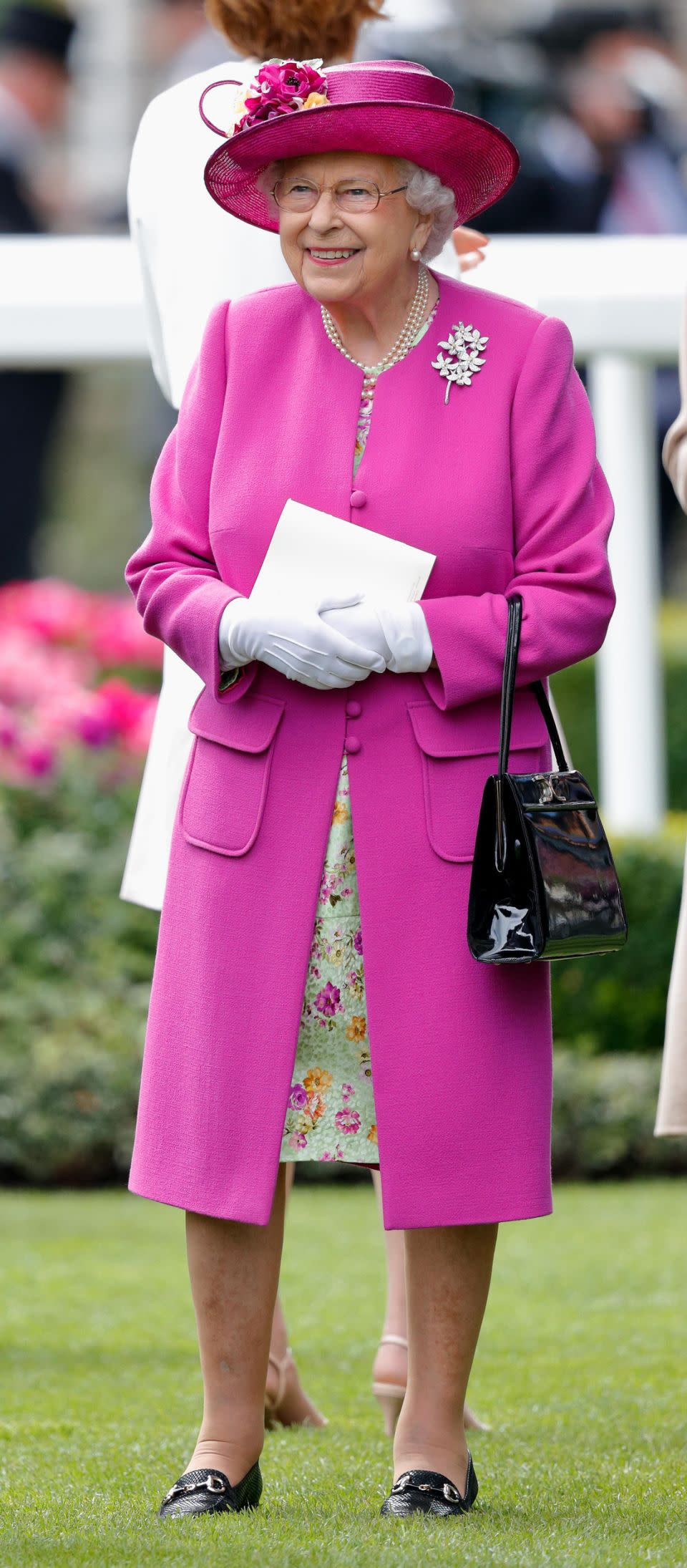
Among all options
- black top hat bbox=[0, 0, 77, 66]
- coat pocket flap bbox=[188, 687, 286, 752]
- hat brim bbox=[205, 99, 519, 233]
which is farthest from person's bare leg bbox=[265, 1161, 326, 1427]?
black top hat bbox=[0, 0, 77, 66]

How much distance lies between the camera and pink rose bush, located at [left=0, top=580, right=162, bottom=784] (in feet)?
22.7

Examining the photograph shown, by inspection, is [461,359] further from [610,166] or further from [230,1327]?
[610,166]

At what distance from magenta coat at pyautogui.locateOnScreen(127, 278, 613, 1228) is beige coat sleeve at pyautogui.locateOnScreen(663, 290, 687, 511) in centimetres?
44

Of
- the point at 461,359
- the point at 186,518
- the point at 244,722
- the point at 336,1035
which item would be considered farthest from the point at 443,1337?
the point at 461,359

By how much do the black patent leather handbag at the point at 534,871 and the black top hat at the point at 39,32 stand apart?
8.00 metres

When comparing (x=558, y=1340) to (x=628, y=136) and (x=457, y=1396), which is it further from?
(x=628, y=136)

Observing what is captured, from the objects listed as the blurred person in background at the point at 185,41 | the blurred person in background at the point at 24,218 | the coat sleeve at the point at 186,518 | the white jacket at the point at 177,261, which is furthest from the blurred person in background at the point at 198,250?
the blurred person in background at the point at 24,218

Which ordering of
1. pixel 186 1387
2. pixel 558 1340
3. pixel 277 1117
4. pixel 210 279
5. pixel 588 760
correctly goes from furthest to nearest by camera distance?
pixel 588 760 → pixel 558 1340 → pixel 186 1387 → pixel 210 279 → pixel 277 1117

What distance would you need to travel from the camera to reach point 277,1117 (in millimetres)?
2977

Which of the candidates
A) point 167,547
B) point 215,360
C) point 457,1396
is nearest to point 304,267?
point 215,360

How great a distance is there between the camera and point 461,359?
309cm

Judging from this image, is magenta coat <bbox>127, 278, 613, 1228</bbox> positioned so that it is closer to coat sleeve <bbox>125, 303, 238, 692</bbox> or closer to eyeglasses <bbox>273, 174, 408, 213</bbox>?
coat sleeve <bbox>125, 303, 238, 692</bbox>

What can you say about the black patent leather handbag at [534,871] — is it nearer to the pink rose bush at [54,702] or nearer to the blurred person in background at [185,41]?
the pink rose bush at [54,702]

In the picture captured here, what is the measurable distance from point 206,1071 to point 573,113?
813cm
